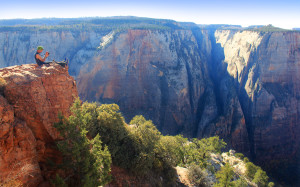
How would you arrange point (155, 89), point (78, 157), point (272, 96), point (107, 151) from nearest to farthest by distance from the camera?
point (78, 157) → point (107, 151) → point (272, 96) → point (155, 89)

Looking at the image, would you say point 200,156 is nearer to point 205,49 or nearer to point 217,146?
point 217,146

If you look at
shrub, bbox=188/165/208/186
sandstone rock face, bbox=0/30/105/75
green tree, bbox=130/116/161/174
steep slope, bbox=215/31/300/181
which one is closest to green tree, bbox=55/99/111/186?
green tree, bbox=130/116/161/174

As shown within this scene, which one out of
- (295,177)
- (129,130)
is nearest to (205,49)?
(295,177)

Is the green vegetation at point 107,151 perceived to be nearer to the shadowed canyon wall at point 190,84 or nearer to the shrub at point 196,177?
the shrub at point 196,177

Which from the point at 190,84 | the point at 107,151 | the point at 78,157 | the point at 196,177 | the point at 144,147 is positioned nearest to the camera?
the point at 78,157

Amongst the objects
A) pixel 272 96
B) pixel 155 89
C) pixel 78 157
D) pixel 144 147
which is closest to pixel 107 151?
pixel 78 157

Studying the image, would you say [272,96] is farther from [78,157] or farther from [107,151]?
[78,157]

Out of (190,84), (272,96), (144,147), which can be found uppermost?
(144,147)

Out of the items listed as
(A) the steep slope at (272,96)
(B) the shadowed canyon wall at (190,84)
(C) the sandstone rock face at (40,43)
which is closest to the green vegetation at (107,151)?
(B) the shadowed canyon wall at (190,84)
